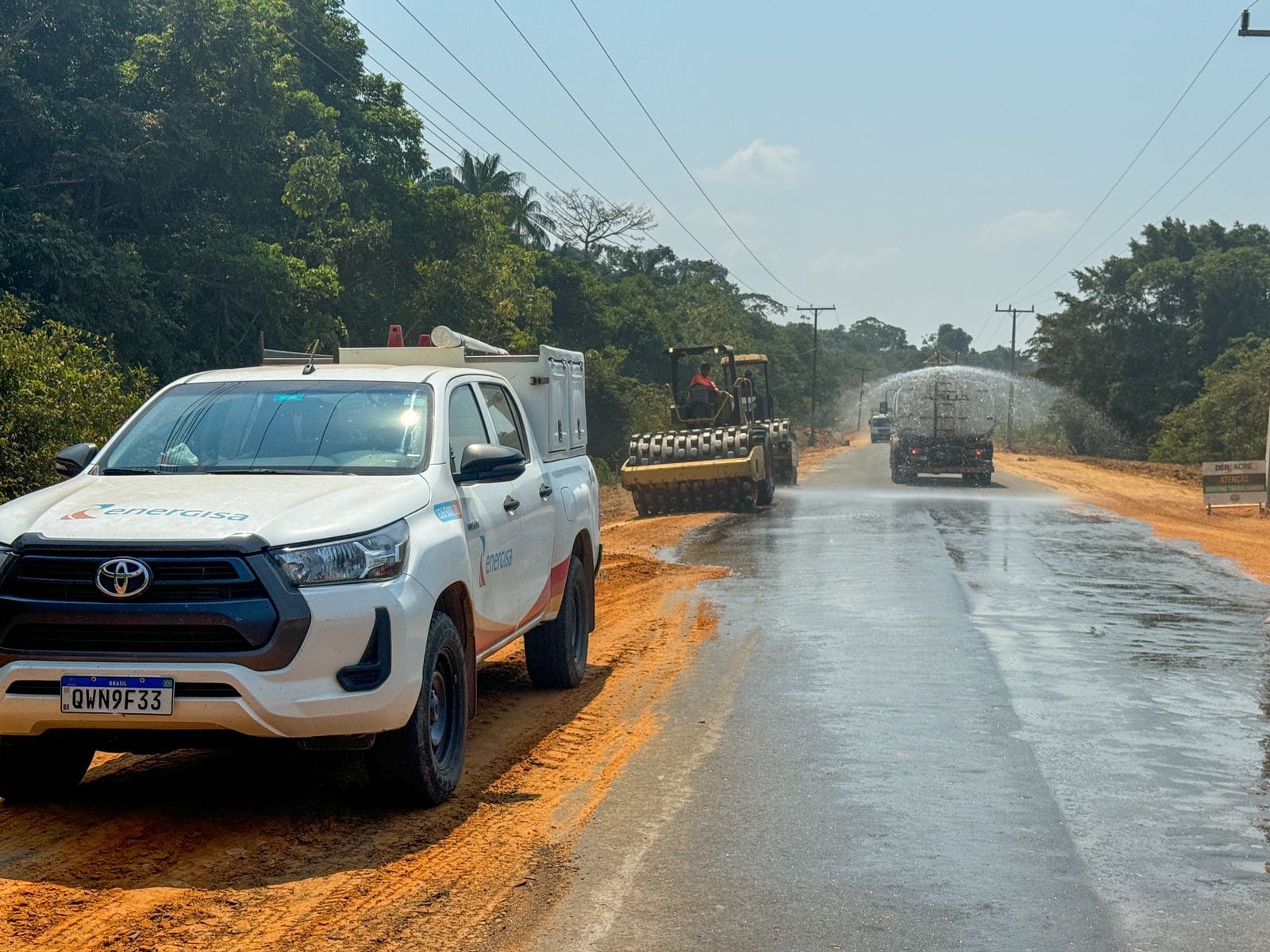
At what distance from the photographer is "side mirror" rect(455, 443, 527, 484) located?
21.4 ft

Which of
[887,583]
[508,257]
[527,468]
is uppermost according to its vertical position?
[508,257]

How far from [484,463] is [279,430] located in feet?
3.28

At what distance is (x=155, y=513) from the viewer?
5.46 metres

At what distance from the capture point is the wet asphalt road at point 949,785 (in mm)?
4711

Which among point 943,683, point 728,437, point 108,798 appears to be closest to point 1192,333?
point 728,437

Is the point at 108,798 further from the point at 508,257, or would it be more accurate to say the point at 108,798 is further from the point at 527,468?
the point at 508,257

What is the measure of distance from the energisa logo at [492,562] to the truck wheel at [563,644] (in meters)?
1.36

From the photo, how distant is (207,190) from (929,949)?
27.8 metres

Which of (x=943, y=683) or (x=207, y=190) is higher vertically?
(x=207, y=190)

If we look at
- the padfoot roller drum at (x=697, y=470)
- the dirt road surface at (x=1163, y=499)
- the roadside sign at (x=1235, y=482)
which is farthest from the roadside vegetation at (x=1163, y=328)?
the padfoot roller drum at (x=697, y=470)

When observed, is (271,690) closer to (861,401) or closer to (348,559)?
(348,559)

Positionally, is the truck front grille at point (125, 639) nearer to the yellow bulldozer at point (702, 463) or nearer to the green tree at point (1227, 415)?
the yellow bulldozer at point (702, 463)

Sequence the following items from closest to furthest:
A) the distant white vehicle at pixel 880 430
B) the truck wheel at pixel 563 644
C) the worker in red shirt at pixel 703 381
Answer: the truck wheel at pixel 563 644 < the worker in red shirt at pixel 703 381 < the distant white vehicle at pixel 880 430

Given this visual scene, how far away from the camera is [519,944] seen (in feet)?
14.3
